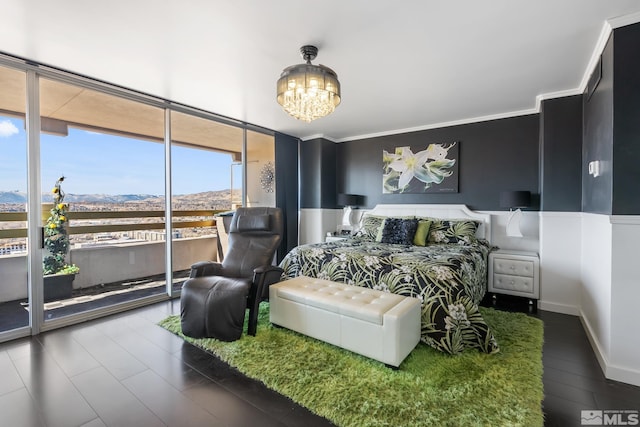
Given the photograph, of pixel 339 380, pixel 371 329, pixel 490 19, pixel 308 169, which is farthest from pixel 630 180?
pixel 308 169

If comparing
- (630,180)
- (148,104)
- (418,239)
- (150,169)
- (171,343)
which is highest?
(148,104)

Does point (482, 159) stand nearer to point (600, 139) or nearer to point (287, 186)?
point (600, 139)

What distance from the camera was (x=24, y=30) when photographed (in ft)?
7.13

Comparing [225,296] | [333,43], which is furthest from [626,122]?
[225,296]

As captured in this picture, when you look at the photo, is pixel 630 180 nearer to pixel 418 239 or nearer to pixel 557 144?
pixel 557 144

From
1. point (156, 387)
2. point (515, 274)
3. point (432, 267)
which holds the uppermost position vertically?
point (432, 267)

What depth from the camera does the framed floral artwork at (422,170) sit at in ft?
14.8

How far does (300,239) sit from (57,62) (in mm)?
4020

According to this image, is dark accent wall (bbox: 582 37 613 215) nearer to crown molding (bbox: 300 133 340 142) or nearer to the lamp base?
the lamp base

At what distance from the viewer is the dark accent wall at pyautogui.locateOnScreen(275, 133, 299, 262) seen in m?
5.21

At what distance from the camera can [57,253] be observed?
134 inches

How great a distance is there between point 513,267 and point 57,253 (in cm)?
544

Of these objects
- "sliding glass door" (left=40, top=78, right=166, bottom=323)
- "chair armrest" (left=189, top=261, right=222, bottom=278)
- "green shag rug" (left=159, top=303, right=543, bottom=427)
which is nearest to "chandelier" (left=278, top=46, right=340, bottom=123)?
"chair armrest" (left=189, top=261, right=222, bottom=278)

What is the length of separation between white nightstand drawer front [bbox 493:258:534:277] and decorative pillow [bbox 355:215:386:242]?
155 cm
